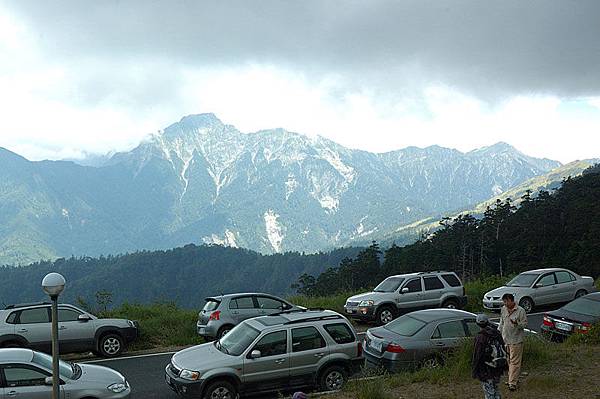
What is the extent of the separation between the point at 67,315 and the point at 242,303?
453 cm

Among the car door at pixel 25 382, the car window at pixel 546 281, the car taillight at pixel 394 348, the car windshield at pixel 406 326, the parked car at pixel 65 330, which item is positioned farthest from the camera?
the car window at pixel 546 281

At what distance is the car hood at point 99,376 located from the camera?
9.70m

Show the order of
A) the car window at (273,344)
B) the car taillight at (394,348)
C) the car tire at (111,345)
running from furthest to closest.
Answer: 1. the car tire at (111,345)
2. the car taillight at (394,348)
3. the car window at (273,344)

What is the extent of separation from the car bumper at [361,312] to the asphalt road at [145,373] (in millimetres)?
6228

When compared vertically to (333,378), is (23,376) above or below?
above

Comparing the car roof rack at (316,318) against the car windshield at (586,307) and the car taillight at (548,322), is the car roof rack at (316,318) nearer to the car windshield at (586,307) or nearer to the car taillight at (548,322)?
the car taillight at (548,322)

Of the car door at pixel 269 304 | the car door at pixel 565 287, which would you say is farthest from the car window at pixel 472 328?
the car door at pixel 565 287

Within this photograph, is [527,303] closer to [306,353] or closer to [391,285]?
[391,285]

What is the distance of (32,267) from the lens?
19875 cm

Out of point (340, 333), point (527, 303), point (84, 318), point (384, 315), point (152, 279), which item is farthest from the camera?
point (152, 279)

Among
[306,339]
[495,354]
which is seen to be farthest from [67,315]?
[495,354]

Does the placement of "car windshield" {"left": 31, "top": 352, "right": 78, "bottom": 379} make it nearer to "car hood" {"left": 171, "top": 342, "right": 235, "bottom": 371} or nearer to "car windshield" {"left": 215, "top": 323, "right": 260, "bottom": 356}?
"car hood" {"left": 171, "top": 342, "right": 235, "bottom": 371}

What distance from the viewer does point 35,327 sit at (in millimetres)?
13508

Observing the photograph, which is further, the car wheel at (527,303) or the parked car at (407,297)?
the car wheel at (527,303)
